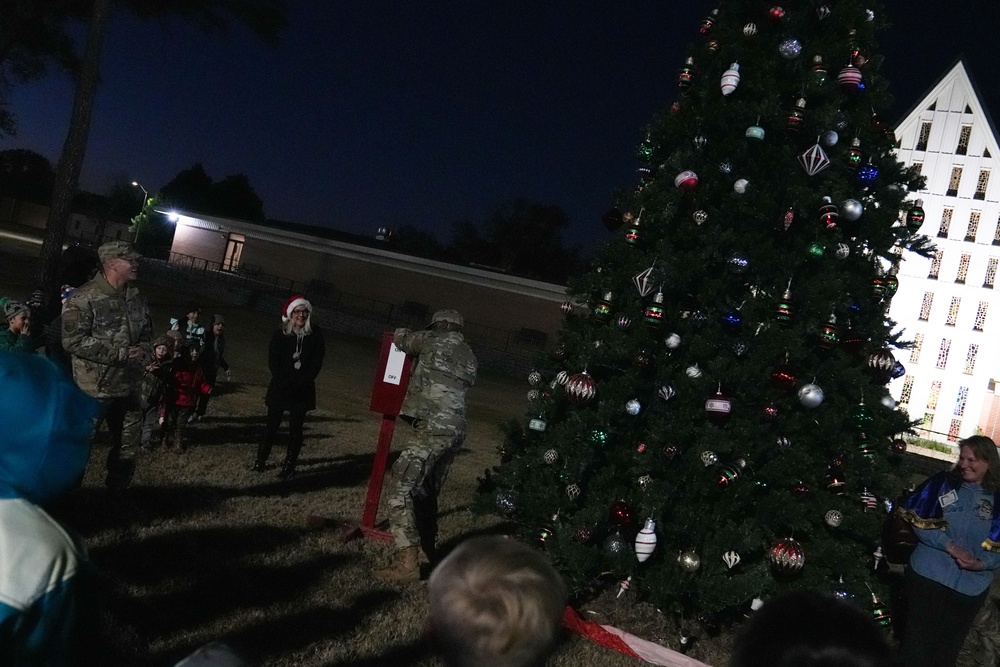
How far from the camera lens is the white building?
42.3 meters

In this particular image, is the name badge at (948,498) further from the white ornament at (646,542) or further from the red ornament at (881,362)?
the white ornament at (646,542)

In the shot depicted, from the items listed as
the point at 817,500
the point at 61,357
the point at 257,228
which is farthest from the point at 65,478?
the point at 257,228

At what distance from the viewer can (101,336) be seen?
541cm

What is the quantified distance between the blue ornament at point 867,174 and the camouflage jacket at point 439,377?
3.40 m

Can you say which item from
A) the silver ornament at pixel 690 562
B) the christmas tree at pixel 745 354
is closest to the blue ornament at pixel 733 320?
the christmas tree at pixel 745 354

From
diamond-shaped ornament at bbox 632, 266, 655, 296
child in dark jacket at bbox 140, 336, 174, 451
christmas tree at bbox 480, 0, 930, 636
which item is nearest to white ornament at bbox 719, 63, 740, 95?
christmas tree at bbox 480, 0, 930, 636

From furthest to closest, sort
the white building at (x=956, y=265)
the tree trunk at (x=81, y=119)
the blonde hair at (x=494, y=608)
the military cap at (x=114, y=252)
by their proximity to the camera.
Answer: the white building at (x=956, y=265), the tree trunk at (x=81, y=119), the military cap at (x=114, y=252), the blonde hair at (x=494, y=608)

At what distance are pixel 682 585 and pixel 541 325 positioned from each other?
1242 inches

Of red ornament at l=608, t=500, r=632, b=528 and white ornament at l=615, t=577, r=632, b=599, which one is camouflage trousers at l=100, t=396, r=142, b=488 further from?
white ornament at l=615, t=577, r=632, b=599

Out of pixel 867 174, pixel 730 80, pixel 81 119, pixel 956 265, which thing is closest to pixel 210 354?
pixel 730 80

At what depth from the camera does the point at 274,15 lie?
16188mm

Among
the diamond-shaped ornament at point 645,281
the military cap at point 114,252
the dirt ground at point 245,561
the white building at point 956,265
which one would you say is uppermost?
the white building at point 956,265

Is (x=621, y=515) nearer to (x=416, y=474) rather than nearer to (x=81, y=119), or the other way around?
(x=416, y=474)

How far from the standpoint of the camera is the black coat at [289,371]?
309 inches
